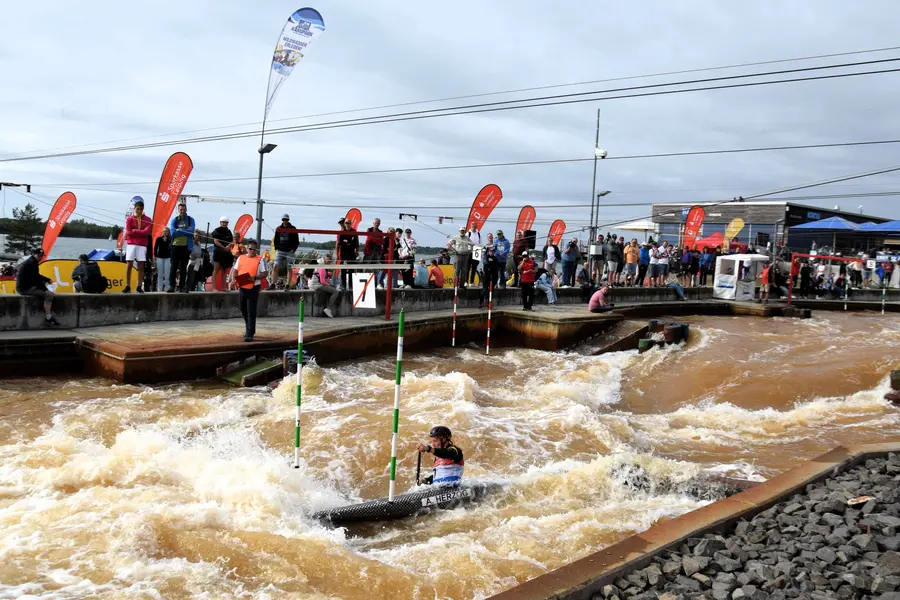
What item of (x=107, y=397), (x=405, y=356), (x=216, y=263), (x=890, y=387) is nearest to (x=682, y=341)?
(x=890, y=387)

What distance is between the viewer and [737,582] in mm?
4777

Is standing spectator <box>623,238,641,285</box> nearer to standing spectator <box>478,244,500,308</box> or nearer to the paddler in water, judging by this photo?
standing spectator <box>478,244,500,308</box>

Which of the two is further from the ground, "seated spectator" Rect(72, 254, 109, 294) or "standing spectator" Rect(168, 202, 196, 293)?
"standing spectator" Rect(168, 202, 196, 293)

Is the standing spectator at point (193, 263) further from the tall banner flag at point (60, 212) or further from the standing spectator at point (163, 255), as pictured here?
the tall banner flag at point (60, 212)

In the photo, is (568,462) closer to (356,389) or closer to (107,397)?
(356,389)

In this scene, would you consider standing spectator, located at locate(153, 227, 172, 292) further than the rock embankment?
Yes

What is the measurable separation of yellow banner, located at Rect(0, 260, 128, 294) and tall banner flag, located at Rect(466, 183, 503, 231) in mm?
11268

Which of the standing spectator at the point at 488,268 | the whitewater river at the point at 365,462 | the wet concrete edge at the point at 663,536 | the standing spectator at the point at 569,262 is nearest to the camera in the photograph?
the wet concrete edge at the point at 663,536

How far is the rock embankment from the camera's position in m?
4.61

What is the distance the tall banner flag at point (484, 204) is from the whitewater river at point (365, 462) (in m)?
9.50

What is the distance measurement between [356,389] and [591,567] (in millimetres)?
7978

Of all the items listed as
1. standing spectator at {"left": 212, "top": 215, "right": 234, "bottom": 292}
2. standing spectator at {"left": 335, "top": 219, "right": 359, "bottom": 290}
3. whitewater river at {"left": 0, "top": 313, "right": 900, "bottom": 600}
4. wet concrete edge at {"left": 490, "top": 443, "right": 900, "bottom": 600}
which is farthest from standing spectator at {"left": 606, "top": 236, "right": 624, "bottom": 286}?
wet concrete edge at {"left": 490, "top": 443, "right": 900, "bottom": 600}

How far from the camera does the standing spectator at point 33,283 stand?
493 inches

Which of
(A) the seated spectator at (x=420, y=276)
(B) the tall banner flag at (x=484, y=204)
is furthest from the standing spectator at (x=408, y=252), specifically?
(B) the tall banner flag at (x=484, y=204)
